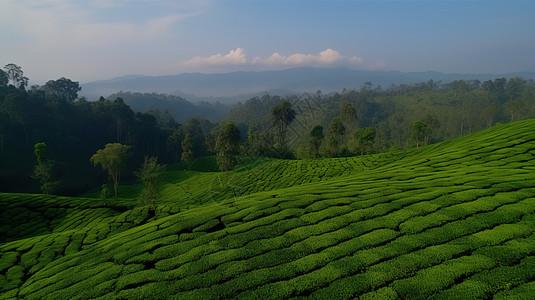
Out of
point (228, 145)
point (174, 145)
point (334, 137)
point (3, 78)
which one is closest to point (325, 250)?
point (228, 145)

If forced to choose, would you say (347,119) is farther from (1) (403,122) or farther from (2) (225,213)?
(1) (403,122)

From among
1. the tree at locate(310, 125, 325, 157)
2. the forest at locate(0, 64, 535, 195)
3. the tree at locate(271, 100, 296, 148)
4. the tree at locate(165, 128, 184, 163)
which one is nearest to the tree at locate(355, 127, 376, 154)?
the forest at locate(0, 64, 535, 195)

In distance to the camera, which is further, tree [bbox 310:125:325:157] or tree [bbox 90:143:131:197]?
tree [bbox 310:125:325:157]

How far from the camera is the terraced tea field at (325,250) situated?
7.13 metres

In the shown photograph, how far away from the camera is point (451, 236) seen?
342 inches

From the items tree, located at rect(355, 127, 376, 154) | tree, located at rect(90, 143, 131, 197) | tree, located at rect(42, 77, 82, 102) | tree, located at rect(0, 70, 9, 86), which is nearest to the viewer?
tree, located at rect(90, 143, 131, 197)

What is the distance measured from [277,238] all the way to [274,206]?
334 centimetres

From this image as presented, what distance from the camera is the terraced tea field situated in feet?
23.4

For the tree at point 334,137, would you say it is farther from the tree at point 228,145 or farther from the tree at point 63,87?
the tree at point 63,87

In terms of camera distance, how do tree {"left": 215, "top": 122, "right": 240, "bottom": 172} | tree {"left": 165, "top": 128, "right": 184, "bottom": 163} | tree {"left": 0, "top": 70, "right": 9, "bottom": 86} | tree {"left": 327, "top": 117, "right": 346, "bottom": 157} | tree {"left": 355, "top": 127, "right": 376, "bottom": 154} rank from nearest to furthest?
tree {"left": 215, "top": 122, "right": 240, "bottom": 172}, tree {"left": 355, "top": 127, "right": 376, "bottom": 154}, tree {"left": 327, "top": 117, "right": 346, "bottom": 157}, tree {"left": 0, "top": 70, "right": 9, "bottom": 86}, tree {"left": 165, "top": 128, "right": 184, "bottom": 163}

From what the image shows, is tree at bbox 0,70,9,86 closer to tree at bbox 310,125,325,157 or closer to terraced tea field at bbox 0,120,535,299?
terraced tea field at bbox 0,120,535,299

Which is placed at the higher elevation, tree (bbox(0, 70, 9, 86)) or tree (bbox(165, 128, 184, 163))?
tree (bbox(0, 70, 9, 86))

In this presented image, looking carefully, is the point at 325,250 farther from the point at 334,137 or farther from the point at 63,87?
the point at 63,87

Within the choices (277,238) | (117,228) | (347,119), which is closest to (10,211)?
(117,228)
